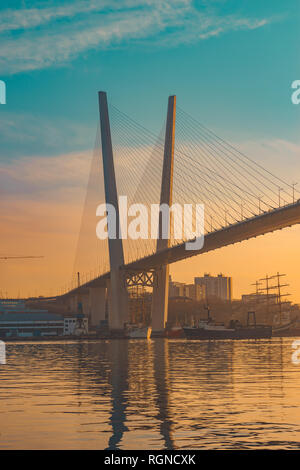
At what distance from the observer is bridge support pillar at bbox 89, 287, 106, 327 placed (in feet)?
440

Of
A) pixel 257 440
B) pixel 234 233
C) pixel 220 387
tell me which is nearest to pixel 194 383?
pixel 220 387

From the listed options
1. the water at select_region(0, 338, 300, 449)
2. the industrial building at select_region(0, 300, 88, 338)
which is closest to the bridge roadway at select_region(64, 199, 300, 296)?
the water at select_region(0, 338, 300, 449)

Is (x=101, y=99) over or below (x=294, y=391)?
over

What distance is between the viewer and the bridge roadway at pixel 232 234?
59.4 metres

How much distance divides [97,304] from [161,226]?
2370 inches

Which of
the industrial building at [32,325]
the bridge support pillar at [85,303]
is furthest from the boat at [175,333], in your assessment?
the bridge support pillar at [85,303]

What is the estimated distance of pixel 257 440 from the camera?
529 inches

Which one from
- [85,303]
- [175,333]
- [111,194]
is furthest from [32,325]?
[111,194]

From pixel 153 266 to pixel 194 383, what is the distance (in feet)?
206

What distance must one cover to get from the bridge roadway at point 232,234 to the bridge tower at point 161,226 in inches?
55.1

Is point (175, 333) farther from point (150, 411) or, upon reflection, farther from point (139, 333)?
point (150, 411)

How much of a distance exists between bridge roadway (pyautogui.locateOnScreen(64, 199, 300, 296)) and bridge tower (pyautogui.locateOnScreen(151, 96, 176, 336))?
1.40 m

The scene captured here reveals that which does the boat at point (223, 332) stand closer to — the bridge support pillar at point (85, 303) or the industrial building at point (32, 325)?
the industrial building at point (32, 325)
